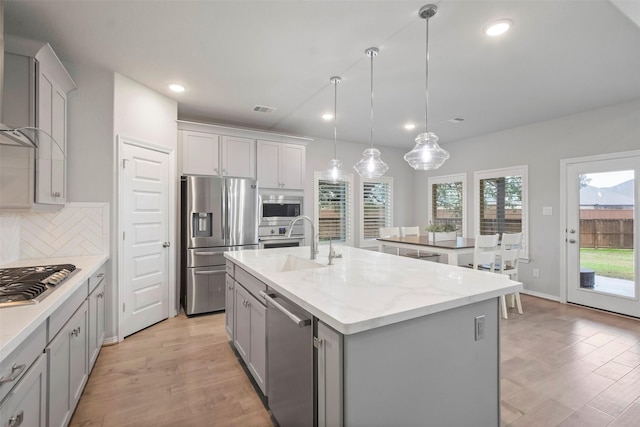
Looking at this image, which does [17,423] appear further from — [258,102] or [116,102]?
[258,102]

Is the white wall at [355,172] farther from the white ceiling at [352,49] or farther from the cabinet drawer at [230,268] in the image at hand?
the cabinet drawer at [230,268]

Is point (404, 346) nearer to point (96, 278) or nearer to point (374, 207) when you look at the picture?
point (96, 278)

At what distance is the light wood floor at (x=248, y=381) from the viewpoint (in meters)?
1.89

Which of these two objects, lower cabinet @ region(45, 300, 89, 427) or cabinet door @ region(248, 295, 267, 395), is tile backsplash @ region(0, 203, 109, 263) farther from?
cabinet door @ region(248, 295, 267, 395)

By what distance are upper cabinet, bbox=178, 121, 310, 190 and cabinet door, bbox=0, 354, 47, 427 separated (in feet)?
9.40

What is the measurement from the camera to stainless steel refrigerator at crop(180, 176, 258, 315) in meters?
3.65

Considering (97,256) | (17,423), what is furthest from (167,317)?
(17,423)

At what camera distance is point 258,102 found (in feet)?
12.2

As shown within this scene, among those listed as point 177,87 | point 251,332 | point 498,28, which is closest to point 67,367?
point 251,332

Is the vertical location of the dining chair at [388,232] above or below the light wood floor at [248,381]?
above

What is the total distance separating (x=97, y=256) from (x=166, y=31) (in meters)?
2.01

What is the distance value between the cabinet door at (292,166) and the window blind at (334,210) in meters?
0.86

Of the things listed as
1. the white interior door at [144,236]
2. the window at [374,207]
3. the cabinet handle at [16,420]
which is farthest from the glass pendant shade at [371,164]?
the window at [374,207]

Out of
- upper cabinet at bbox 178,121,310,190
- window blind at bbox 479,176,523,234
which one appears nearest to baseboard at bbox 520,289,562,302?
window blind at bbox 479,176,523,234
